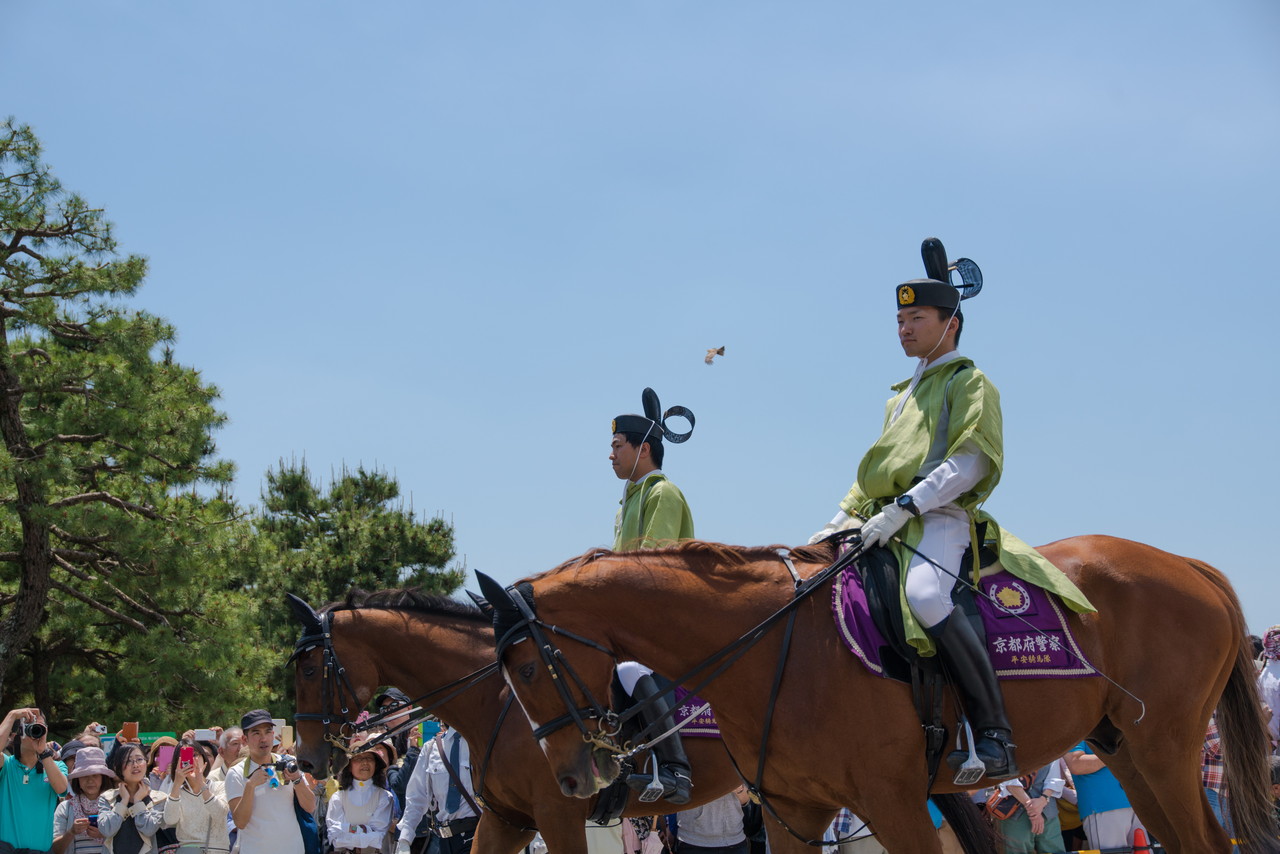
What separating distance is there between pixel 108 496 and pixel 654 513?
1457cm

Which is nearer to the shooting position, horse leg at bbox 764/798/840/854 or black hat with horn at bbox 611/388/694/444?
horse leg at bbox 764/798/840/854

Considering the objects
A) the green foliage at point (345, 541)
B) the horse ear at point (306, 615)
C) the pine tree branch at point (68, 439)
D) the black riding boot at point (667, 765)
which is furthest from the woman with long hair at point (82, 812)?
the green foliage at point (345, 541)

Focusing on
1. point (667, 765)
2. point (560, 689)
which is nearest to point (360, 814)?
point (667, 765)

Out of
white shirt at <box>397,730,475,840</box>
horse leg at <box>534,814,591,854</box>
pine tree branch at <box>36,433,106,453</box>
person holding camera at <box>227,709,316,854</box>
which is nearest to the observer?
horse leg at <box>534,814,591,854</box>

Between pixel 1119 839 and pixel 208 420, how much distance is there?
673 inches

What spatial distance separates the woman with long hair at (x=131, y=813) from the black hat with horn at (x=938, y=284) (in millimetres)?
7534

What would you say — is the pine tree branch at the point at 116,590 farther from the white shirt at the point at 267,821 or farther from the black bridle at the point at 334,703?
the black bridle at the point at 334,703

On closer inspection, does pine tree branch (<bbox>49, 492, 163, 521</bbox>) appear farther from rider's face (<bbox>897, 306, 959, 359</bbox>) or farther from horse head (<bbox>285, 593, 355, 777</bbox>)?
rider's face (<bbox>897, 306, 959, 359</bbox>)

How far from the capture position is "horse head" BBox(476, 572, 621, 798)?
4.86 meters

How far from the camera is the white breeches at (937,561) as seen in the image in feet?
16.3

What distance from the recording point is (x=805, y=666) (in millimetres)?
5031

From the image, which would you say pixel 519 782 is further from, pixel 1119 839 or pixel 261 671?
pixel 261 671

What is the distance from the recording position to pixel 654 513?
7676 mm

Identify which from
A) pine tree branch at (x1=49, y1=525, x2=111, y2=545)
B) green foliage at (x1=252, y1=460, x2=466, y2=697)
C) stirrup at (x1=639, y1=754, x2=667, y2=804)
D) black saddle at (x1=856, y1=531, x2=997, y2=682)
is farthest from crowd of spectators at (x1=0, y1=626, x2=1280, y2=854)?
green foliage at (x1=252, y1=460, x2=466, y2=697)
